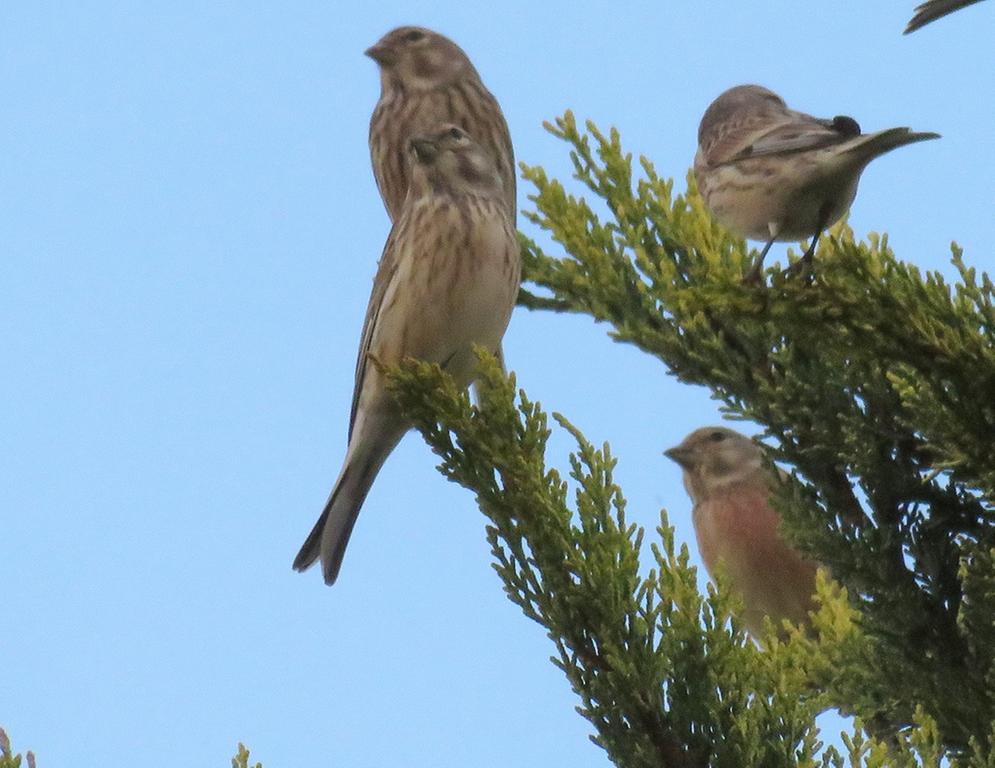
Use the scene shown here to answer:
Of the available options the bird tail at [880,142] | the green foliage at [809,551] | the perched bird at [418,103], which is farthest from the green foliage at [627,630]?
the perched bird at [418,103]

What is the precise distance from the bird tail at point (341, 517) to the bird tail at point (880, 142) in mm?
1575

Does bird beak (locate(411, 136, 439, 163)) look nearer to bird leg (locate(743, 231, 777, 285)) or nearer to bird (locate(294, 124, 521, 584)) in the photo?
bird (locate(294, 124, 521, 584))

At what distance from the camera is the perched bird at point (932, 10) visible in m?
2.32

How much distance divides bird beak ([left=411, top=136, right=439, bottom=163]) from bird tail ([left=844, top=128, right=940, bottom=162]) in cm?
161

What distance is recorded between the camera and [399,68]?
6.96 m

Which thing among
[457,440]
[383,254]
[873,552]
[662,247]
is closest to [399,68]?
[383,254]

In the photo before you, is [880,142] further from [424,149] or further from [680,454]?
[680,454]

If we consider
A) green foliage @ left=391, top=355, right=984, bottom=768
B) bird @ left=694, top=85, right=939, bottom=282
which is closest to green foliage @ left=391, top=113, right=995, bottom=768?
green foliage @ left=391, top=355, right=984, bottom=768

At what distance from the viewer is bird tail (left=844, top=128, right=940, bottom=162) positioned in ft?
12.5

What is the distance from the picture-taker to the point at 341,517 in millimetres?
4684

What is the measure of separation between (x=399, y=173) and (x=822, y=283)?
4.35 m

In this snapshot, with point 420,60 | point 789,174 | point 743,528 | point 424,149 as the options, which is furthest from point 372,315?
point 743,528

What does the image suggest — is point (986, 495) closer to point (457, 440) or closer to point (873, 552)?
point (873, 552)

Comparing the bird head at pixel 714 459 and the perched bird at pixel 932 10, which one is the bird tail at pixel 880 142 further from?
the bird head at pixel 714 459
